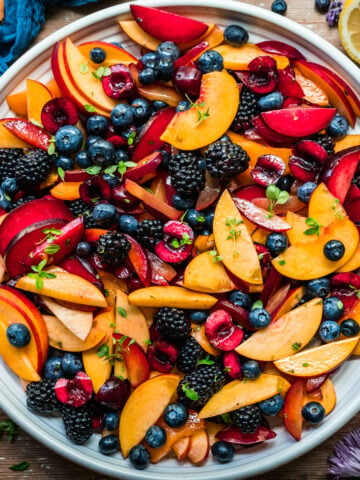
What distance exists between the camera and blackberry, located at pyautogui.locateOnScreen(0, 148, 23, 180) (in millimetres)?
2527

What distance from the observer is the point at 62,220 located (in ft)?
8.16

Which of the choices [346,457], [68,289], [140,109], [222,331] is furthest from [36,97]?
[346,457]

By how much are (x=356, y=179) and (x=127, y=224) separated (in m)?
0.96

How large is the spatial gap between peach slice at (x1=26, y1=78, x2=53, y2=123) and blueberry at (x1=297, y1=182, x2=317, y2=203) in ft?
3.64

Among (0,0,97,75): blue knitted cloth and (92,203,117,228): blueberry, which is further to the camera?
(0,0,97,75): blue knitted cloth

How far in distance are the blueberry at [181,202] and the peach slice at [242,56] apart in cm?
58

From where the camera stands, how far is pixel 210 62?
8.00ft

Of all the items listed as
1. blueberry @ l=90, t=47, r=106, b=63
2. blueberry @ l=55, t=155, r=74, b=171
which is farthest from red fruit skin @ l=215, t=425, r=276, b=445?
blueberry @ l=90, t=47, r=106, b=63

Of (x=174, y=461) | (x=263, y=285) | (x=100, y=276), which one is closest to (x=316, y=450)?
(x=174, y=461)

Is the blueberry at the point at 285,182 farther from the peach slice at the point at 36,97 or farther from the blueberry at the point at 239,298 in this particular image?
the peach slice at the point at 36,97

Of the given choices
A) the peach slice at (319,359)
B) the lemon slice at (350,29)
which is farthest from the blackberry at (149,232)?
the lemon slice at (350,29)

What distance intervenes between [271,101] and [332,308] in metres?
0.86

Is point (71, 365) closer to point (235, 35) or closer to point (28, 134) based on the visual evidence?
point (28, 134)

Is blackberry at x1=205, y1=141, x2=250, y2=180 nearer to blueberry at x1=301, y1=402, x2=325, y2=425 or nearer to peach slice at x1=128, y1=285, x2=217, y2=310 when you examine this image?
peach slice at x1=128, y1=285, x2=217, y2=310
